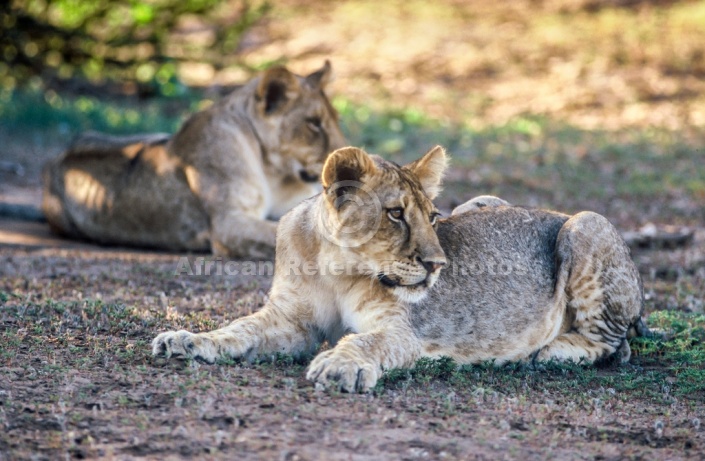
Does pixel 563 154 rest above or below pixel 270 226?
above

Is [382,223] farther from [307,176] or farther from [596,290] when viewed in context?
[307,176]

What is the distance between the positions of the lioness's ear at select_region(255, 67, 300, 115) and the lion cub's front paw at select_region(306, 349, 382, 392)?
180 inches

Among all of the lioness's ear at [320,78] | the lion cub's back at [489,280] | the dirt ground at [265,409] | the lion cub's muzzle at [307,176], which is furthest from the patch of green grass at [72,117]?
the lion cub's back at [489,280]

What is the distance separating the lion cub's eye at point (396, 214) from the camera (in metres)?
5.08

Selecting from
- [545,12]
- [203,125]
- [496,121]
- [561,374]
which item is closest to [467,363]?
[561,374]

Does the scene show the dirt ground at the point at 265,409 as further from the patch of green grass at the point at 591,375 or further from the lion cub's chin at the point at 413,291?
the lion cub's chin at the point at 413,291

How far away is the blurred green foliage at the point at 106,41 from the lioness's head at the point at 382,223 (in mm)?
10997

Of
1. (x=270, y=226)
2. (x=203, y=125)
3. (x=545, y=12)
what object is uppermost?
(x=545, y=12)

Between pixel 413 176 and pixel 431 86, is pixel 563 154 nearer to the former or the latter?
pixel 431 86

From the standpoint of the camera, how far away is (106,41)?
16.5 metres

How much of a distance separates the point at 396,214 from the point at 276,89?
4.17 meters

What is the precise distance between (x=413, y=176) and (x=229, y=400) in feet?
5.51

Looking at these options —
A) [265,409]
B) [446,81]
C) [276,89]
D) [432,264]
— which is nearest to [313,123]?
[276,89]

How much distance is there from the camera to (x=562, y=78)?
18.7 meters
